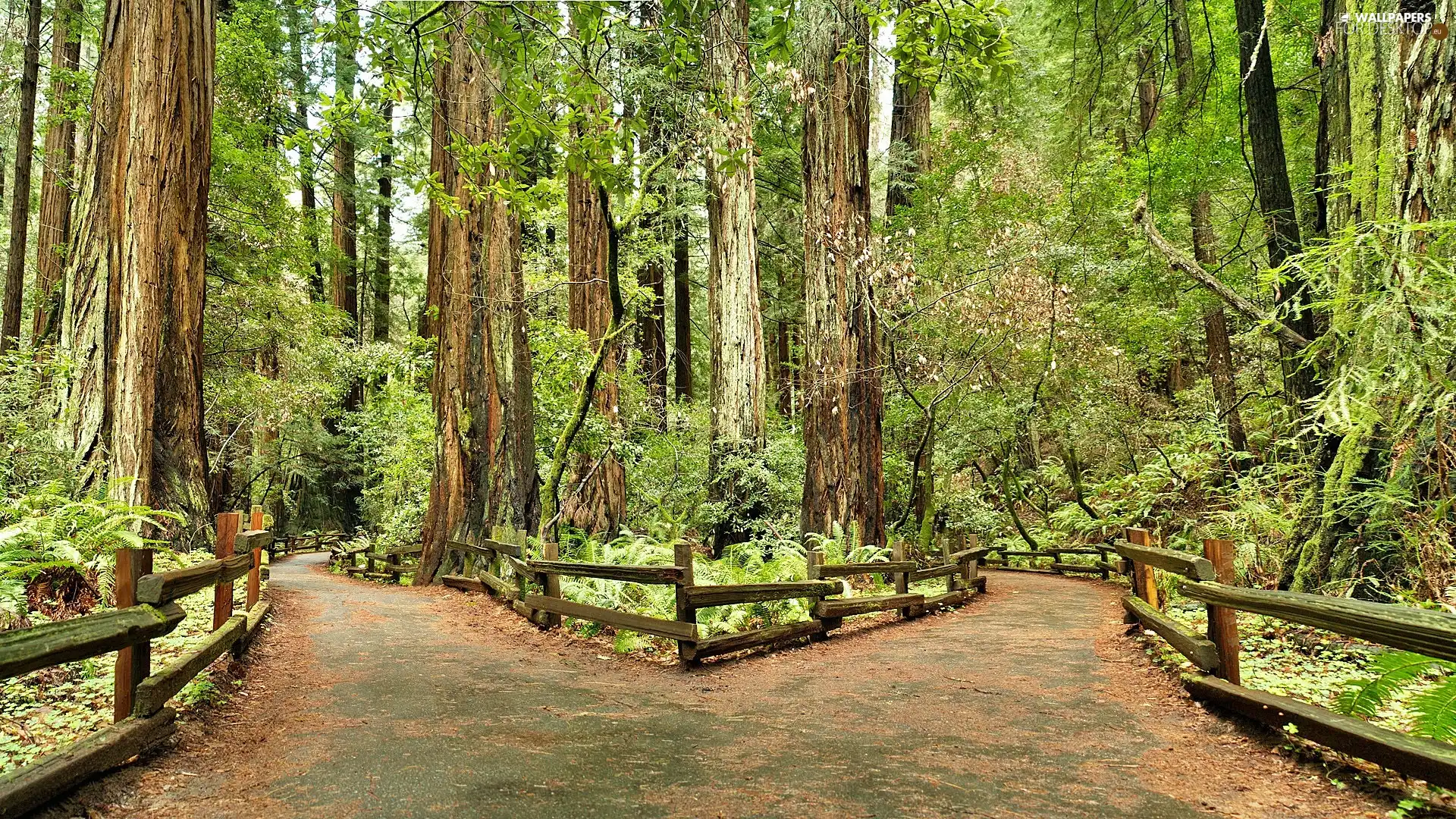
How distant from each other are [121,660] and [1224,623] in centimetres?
650

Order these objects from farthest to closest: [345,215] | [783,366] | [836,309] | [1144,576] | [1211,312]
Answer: [345,215] < [783,366] < [1211,312] < [836,309] < [1144,576]

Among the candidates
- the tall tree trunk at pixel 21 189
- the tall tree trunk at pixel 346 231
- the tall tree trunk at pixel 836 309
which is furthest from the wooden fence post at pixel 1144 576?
the tall tree trunk at pixel 346 231

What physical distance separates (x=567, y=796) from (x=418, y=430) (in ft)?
53.2

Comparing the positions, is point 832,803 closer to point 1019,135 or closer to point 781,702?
point 781,702

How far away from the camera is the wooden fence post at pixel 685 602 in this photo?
716 centimetres

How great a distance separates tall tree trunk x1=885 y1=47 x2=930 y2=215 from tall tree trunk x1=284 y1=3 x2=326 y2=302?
14.6m

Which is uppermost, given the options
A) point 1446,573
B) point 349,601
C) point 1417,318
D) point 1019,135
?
point 1019,135

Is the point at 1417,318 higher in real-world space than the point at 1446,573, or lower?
higher

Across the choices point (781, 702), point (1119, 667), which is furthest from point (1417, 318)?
point (781, 702)

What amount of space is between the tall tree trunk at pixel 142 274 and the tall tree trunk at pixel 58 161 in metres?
6.12

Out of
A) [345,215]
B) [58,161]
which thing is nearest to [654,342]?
[345,215]

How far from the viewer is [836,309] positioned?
45.5 feet

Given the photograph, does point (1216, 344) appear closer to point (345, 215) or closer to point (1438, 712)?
point (1438, 712)

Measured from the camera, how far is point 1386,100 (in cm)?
663
